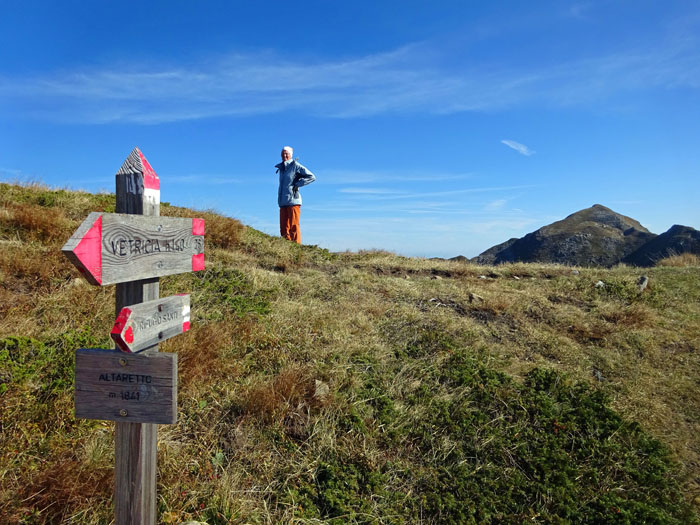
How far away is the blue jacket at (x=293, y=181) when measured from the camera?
11875 millimetres

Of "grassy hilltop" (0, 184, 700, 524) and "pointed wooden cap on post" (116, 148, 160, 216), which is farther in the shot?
"grassy hilltop" (0, 184, 700, 524)

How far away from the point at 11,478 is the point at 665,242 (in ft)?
85.8

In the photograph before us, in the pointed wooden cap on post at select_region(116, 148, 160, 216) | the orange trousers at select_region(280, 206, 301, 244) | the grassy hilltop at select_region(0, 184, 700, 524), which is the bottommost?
the grassy hilltop at select_region(0, 184, 700, 524)

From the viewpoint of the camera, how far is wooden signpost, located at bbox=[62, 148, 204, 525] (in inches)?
89.1

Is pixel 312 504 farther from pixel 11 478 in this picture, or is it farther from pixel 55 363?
pixel 55 363

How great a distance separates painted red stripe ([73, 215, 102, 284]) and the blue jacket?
32.8ft

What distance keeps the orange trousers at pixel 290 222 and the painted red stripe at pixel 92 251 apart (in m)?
10.1

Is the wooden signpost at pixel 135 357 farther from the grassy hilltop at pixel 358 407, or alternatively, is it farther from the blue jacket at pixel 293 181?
the blue jacket at pixel 293 181

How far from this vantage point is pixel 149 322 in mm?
2420

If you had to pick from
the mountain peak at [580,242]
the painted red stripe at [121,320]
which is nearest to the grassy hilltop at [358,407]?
the painted red stripe at [121,320]

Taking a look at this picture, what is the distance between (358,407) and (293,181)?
8.74 metres

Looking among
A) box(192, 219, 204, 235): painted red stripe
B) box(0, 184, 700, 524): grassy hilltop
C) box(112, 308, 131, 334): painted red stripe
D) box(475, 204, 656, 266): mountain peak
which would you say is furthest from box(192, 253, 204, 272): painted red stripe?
box(475, 204, 656, 266): mountain peak

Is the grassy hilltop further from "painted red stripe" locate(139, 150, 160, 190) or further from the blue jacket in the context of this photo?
the blue jacket

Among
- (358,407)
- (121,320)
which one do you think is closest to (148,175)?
(121,320)
